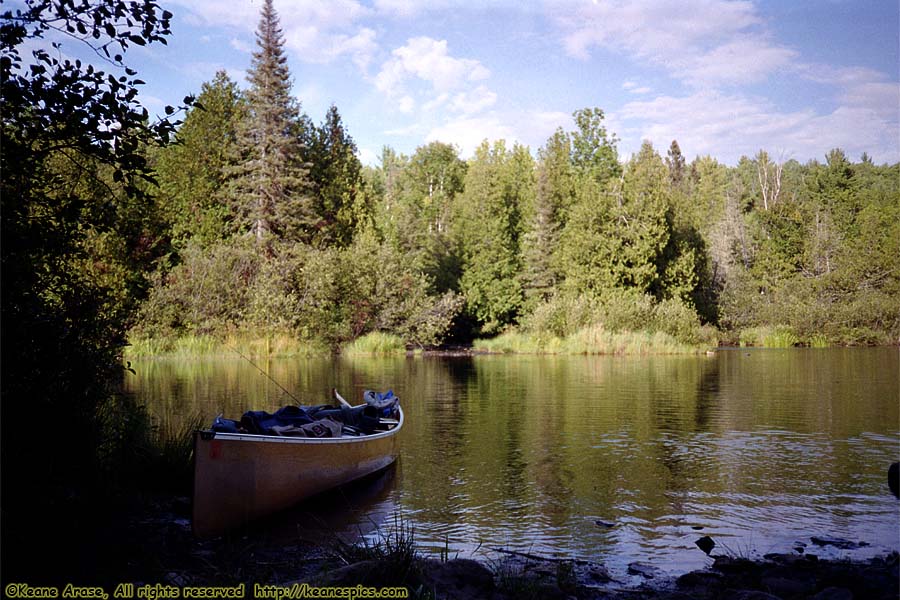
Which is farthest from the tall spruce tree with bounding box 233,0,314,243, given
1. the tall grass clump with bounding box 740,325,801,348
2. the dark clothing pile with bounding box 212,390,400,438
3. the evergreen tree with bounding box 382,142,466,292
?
the dark clothing pile with bounding box 212,390,400,438

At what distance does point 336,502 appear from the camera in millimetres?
10453

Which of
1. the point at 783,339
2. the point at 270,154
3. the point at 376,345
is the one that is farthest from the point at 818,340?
the point at 270,154

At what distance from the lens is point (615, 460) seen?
13.0 metres

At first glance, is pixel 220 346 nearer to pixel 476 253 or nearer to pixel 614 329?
pixel 614 329

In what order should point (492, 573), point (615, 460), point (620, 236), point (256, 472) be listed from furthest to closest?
point (620, 236) → point (615, 460) → point (256, 472) → point (492, 573)

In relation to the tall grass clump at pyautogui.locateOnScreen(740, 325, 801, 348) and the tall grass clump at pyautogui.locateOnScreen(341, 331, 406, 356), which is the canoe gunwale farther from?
the tall grass clump at pyautogui.locateOnScreen(740, 325, 801, 348)

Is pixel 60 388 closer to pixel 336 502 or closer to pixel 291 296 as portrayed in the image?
pixel 336 502

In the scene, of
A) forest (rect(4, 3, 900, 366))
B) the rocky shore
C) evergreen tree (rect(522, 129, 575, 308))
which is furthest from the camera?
evergreen tree (rect(522, 129, 575, 308))

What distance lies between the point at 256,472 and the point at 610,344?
3183 centimetres

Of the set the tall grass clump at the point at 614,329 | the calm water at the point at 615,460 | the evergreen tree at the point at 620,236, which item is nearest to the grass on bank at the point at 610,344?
the tall grass clump at the point at 614,329

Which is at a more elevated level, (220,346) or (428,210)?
(428,210)

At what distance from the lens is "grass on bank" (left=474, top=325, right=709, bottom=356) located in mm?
38656

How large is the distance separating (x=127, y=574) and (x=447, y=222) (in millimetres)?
56118

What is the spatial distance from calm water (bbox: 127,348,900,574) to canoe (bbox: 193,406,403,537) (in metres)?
0.32
